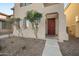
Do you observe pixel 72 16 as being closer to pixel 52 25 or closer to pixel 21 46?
pixel 52 25

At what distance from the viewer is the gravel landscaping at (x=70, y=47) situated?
258 cm

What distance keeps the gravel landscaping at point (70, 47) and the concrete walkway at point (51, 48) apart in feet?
0.30

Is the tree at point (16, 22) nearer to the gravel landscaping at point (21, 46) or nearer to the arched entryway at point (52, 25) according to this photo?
the gravel landscaping at point (21, 46)

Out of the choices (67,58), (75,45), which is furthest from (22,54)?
(75,45)

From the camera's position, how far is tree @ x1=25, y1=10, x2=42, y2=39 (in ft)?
8.87

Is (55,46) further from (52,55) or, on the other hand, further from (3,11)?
(3,11)

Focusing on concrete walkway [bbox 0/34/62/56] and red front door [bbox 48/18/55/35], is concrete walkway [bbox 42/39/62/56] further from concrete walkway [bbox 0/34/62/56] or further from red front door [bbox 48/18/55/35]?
red front door [bbox 48/18/55/35]

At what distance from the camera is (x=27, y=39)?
9.00 feet

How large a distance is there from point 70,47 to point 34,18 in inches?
36.4

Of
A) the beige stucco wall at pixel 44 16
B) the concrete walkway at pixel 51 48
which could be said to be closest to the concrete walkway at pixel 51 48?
the concrete walkway at pixel 51 48

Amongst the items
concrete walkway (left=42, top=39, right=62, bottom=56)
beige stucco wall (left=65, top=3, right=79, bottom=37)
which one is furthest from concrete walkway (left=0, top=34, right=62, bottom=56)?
beige stucco wall (left=65, top=3, right=79, bottom=37)

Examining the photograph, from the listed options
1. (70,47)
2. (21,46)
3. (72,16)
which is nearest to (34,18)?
(21,46)

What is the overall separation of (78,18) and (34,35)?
973 millimetres

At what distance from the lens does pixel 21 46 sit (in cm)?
269
